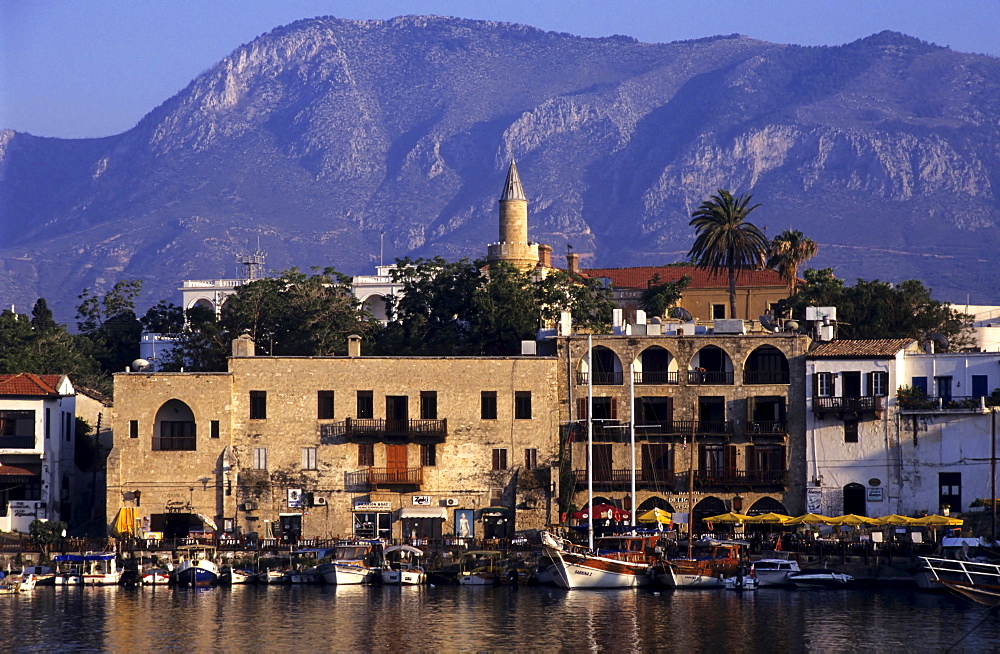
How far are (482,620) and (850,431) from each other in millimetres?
27942

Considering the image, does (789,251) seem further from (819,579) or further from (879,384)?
(819,579)

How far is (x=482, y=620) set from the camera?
6344 centimetres

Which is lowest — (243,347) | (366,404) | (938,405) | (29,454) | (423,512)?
(423,512)

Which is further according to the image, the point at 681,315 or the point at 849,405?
the point at 681,315

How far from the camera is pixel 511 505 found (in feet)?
270

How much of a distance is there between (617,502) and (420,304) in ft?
84.7

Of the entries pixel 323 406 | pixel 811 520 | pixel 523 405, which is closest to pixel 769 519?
pixel 811 520

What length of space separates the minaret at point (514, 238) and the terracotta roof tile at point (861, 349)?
139 feet

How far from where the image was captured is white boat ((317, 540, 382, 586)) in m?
74.8

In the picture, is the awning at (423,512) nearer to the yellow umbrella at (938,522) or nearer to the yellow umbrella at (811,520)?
the yellow umbrella at (811,520)

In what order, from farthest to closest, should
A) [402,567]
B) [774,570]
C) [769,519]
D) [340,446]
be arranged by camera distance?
[340,446]
[769,519]
[402,567]
[774,570]

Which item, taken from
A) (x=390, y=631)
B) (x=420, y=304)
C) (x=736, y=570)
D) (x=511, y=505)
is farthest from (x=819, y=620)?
(x=420, y=304)

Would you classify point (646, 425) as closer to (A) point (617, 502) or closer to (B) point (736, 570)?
(A) point (617, 502)

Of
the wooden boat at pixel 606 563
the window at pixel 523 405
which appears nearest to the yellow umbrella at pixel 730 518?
the wooden boat at pixel 606 563
